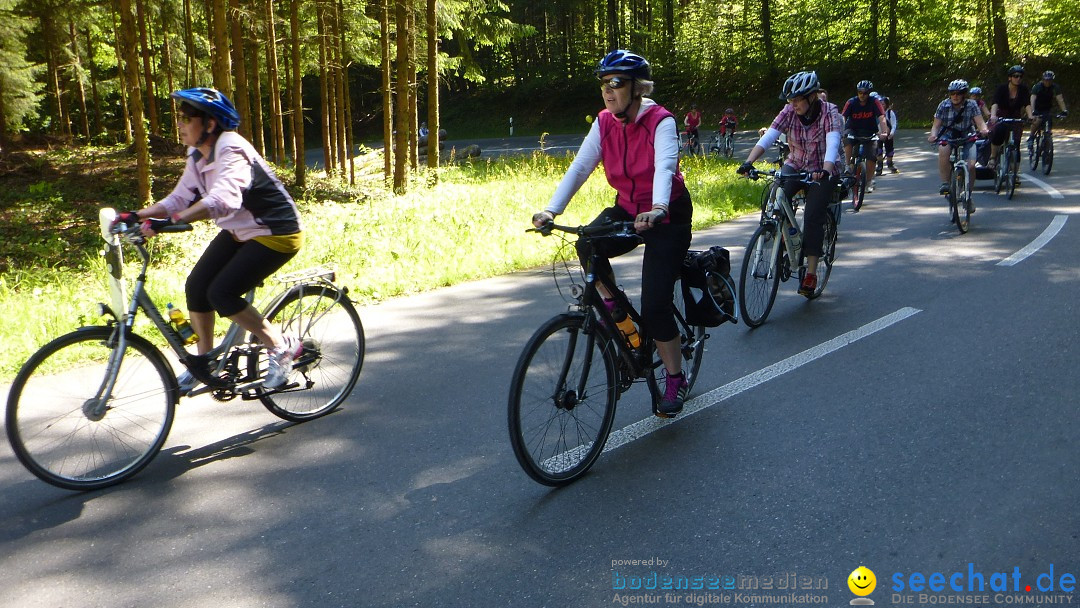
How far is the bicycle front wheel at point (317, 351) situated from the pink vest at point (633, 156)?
6.54 feet

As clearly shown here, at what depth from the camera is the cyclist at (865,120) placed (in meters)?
14.2

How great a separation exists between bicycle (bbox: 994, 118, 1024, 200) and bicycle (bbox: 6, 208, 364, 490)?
1268cm

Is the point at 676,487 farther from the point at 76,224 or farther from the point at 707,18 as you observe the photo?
the point at 707,18

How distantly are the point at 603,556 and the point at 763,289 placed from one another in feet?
13.6

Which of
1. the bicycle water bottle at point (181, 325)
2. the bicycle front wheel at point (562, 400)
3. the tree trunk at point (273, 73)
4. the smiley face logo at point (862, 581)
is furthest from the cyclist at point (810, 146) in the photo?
the tree trunk at point (273, 73)

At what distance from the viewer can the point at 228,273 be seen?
185 inches

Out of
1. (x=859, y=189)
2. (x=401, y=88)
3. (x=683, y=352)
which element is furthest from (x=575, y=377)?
(x=401, y=88)

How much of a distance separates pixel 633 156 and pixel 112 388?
9.87 feet

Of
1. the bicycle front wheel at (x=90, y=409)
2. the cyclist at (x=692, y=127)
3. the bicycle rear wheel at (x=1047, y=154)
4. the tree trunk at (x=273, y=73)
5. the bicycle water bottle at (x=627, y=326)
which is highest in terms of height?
the tree trunk at (x=273, y=73)

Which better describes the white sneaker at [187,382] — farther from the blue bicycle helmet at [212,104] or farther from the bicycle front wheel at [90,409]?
the blue bicycle helmet at [212,104]

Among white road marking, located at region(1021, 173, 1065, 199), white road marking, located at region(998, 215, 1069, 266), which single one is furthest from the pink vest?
white road marking, located at region(1021, 173, 1065, 199)

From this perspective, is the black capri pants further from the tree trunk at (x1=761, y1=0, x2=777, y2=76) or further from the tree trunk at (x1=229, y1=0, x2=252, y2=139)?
the tree trunk at (x1=761, y1=0, x2=777, y2=76)

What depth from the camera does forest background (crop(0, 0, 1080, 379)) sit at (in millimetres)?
11664

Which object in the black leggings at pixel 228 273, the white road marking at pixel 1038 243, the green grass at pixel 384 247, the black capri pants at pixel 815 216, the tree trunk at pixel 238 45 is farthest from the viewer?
the tree trunk at pixel 238 45
